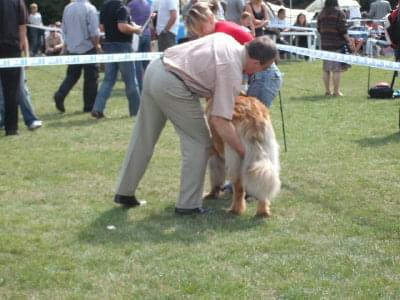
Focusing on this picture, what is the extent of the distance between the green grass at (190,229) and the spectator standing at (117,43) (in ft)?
5.03

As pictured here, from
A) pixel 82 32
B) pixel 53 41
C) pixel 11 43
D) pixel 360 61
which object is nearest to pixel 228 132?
pixel 360 61

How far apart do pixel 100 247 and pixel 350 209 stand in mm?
2148

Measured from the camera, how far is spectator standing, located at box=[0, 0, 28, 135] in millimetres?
9227

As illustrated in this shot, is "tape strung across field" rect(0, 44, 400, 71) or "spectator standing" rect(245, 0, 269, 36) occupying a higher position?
"spectator standing" rect(245, 0, 269, 36)

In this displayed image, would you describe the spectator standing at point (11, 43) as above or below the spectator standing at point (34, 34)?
above

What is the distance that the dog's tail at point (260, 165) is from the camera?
5.66 metres

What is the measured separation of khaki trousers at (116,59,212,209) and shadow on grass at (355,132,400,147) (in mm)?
3522

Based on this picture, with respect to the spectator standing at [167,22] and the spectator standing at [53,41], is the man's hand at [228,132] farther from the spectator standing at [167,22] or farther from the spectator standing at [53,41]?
the spectator standing at [53,41]

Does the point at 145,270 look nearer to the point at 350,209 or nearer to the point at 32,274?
the point at 32,274

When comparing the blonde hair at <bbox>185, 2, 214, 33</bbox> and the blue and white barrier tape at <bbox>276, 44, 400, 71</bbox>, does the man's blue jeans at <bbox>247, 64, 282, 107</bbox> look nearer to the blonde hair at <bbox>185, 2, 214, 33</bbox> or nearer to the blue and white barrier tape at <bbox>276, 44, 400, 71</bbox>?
the blonde hair at <bbox>185, 2, 214, 33</bbox>

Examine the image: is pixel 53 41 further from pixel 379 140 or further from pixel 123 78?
pixel 379 140

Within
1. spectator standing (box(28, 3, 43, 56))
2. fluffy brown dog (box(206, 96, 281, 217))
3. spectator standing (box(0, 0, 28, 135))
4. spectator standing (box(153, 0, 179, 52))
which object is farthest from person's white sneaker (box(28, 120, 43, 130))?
spectator standing (box(28, 3, 43, 56))

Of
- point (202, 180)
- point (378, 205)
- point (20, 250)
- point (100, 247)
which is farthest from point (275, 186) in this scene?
point (20, 250)

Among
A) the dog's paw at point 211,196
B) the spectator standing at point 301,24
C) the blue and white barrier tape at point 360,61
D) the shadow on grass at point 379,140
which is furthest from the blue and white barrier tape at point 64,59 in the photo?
the spectator standing at point 301,24
